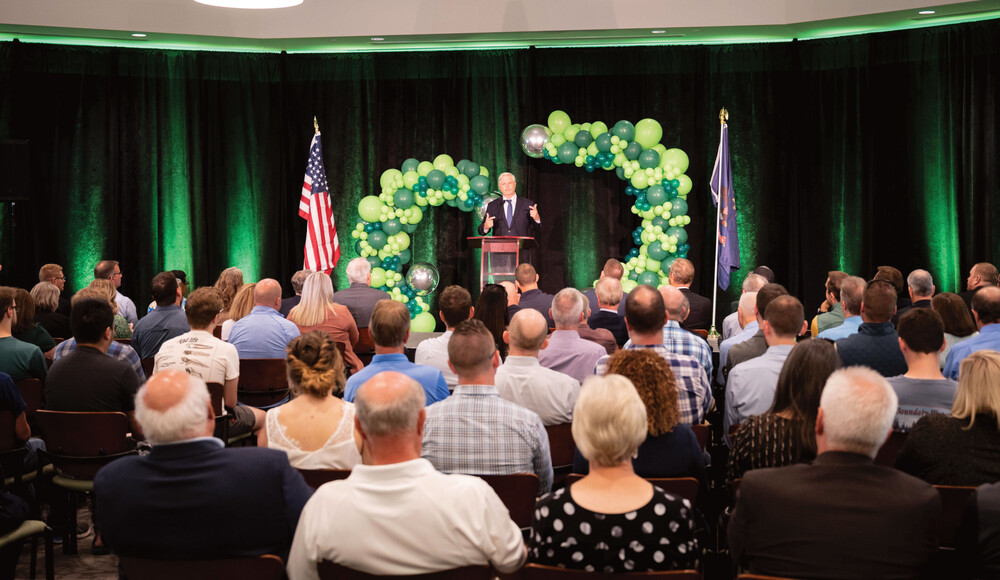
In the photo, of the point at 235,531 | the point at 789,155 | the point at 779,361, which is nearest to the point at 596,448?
the point at 235,531

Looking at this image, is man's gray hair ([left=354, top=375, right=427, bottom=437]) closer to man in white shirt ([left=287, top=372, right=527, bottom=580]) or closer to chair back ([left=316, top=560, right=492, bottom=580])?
man in white shirt ([left=287, top=372, right=527, bottom=580])

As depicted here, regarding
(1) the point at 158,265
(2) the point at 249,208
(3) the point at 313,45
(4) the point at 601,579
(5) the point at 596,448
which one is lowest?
(4) the point at 601,579

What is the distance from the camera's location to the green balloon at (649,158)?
34.0 ft

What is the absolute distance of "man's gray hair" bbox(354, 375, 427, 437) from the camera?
2395 millimetres

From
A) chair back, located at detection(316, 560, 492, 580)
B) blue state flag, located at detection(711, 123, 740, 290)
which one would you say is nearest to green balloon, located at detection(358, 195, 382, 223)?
blue state flag, located at detection(711, 123, 740, 290)

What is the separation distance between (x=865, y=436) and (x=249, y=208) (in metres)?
10.8

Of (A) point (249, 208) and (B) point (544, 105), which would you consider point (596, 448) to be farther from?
(A) point (249, 208)

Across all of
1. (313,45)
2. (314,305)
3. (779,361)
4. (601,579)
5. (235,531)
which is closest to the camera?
(601,579)

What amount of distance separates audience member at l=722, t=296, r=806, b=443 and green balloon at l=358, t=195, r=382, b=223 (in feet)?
23.7

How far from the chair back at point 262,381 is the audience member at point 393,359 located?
1291 millimetres

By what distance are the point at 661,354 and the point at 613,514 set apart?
1698 millimetres

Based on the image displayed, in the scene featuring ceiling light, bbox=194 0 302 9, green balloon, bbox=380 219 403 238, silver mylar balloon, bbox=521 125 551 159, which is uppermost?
ceiling light, bbox=194 0 302 9

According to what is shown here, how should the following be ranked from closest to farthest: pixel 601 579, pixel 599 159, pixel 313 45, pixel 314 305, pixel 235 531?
pixel 601 579, pixel 235 531, pixel 314 305, pixel 599 159, pixel 313 45

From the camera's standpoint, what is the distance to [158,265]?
11578 millimetres
